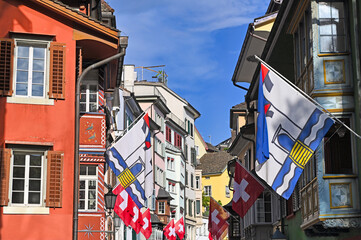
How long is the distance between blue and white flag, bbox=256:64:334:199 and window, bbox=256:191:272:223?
24.6m

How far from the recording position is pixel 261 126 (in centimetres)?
1683

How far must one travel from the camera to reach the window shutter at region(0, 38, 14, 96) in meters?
21.3

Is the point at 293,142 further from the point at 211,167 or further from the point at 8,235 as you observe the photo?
the point at 211,167

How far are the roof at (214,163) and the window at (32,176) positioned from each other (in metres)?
85.0

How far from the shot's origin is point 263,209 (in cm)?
4128

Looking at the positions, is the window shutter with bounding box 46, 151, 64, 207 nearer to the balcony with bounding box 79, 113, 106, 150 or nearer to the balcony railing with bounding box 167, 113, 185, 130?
the balcony with bounding box 79, 113, 106, 150

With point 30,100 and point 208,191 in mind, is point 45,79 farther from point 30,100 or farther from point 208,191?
point 208,191

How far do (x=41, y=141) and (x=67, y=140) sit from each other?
0.75 metres

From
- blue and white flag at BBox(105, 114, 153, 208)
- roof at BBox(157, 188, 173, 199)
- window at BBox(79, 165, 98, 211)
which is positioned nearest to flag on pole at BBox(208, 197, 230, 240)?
window at BBox(79, 165, 98, 211)

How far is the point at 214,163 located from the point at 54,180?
8703 cm

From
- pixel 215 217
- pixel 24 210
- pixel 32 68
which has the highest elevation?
pixel 32 68

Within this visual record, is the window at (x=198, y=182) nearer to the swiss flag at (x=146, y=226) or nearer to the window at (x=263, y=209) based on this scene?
the window at (x=263, y=209)

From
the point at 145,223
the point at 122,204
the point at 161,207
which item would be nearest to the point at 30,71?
the point at 122,204

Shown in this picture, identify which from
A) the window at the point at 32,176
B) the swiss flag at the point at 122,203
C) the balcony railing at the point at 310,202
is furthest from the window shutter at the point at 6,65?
the balcony railing at the point at 310,202
